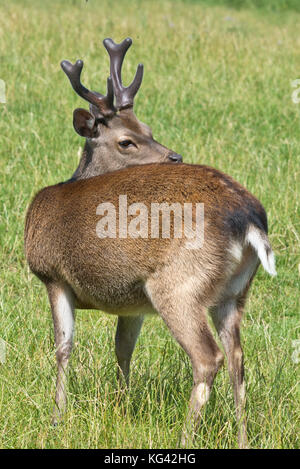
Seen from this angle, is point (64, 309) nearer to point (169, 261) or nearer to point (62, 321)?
point (62, 321)

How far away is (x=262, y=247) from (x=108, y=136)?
211 centimetres

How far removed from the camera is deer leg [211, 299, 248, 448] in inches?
138

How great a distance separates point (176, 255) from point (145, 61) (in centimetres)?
603

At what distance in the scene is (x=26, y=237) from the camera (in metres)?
4.20

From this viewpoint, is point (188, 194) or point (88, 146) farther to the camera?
point (88, 146)

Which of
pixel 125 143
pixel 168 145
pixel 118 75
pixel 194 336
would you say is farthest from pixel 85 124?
pixel 194 336

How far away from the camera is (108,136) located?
5227 millimetres

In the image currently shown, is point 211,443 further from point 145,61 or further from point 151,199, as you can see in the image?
point 145,61

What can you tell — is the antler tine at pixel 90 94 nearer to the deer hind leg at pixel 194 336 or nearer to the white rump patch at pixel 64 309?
the white rump patch at pixel 64 309

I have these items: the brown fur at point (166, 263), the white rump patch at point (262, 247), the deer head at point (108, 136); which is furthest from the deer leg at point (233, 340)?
the deer head at point (108, 136)

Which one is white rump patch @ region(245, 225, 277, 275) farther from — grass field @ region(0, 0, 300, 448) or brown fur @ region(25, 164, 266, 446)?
grass field @ region(0, 0, 300, 448)

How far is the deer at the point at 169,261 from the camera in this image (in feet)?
10.9
